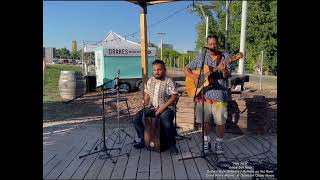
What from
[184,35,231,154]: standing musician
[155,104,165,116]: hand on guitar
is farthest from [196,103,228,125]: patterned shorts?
[155,104,165,116]: hand on guitar

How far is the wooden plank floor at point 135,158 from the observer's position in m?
3.60

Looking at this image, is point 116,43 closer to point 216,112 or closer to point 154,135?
point 154,135

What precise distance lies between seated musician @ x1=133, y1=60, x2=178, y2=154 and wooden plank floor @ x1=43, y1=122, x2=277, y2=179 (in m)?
0.23

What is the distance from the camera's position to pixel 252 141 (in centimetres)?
489

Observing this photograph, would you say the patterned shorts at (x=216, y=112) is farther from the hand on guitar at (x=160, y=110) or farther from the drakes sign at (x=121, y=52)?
the drakes sign at (x=121, y=52)

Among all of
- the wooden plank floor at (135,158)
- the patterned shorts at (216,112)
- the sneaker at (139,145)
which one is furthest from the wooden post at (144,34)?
the patterned shorts at (216,112)

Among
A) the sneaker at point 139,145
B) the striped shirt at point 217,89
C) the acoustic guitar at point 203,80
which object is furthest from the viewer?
the sneaker at point 139,145

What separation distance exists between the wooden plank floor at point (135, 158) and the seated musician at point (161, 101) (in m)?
0.23

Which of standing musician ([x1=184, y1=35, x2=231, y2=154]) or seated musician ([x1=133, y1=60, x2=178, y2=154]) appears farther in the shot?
seated musician ([x1=133, y1=60, x2=178, y2=154])

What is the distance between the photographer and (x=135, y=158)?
4129 millimetres

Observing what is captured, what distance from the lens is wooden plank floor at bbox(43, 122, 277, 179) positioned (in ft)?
11.8

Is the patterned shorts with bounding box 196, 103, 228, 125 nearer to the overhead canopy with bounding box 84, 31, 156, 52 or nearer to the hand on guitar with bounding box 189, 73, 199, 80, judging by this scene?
the hand on guitar with bounding box 189, 73, 199, 80
